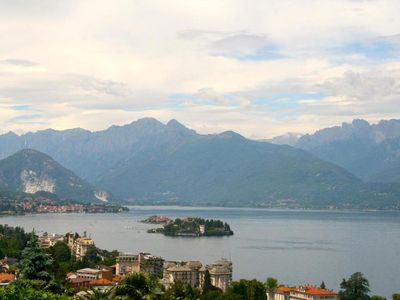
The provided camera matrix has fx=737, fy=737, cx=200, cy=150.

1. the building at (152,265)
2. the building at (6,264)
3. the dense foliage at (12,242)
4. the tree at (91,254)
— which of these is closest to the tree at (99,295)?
the building at (6,264)

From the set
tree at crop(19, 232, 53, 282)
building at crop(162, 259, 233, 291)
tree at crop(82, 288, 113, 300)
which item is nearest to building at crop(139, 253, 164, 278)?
building at crop(162, 259, 233, 291)

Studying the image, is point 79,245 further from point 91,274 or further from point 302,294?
point 302,294

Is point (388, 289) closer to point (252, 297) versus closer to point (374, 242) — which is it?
point (252, 297)

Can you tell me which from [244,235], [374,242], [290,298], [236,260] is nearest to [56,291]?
[290,298]

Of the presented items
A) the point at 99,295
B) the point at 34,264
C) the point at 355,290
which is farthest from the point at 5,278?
the point at 99,295

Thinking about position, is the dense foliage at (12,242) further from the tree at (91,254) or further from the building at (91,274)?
the building at (91,274)

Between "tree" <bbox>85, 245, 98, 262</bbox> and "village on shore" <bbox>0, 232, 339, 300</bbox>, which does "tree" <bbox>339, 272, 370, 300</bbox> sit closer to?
"village on shore" <bbox>0, 232, 339, 300</bbox>
